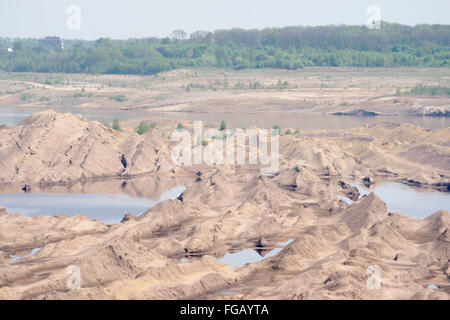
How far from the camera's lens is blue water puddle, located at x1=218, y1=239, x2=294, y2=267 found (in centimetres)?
3728

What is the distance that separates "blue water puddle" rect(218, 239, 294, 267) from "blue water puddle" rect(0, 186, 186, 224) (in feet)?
30.4

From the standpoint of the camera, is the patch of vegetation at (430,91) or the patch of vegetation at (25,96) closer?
the patch of vegetation at (430,91)

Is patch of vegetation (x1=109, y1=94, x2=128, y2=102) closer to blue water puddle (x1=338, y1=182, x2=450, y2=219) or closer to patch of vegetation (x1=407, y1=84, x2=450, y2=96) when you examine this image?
patch of vegetation (x1=407, y1=84, x2=450, y2=96)

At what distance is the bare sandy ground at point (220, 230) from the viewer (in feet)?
102

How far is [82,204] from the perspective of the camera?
171 ft

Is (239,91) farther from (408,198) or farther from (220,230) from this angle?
(220,230)

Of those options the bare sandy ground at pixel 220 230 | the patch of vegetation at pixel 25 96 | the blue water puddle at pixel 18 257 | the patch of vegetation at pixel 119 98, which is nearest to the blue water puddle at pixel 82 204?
the bare sandy ground at pixel 220 230

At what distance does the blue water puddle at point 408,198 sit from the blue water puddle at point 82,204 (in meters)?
12.1

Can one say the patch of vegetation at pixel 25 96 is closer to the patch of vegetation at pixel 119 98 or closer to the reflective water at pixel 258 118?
the reflective water at pixel 258 118

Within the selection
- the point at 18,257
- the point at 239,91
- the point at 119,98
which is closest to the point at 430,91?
the point at 239,91

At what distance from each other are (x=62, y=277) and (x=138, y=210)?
18.4 m

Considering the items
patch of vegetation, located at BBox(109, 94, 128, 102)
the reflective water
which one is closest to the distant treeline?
patch of vegetation, located at BBox(109, 94, 128, 102)

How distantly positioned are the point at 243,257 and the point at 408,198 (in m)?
21.0

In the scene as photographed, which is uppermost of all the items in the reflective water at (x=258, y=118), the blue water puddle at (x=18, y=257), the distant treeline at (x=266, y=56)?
the distant treeline at (x=266, y=56)
